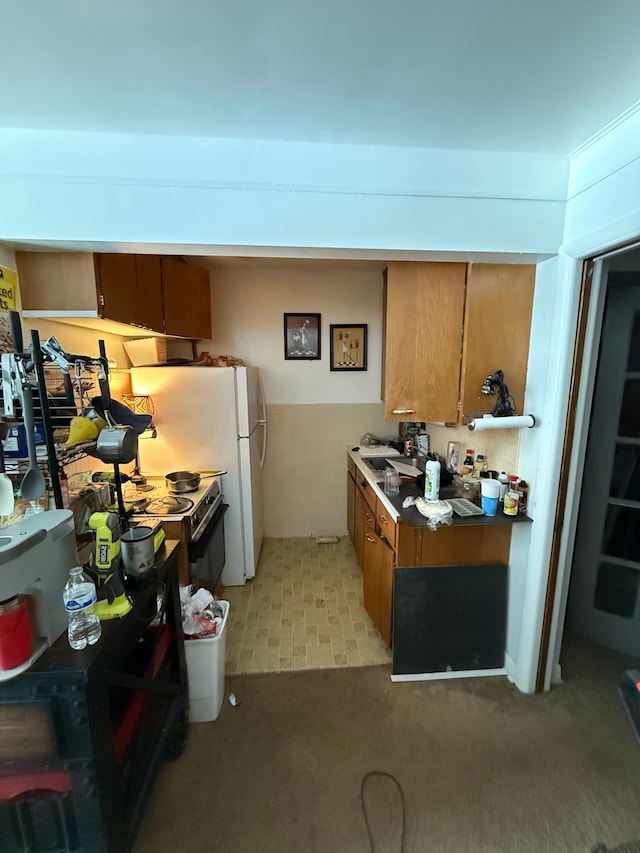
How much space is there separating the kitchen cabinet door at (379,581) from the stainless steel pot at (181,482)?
1.18 meters

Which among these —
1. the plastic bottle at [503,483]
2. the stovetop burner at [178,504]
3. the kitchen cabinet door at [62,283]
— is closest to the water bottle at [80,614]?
the stovetop burner at [178,504]

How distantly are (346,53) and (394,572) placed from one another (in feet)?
6.44

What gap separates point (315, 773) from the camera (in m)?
1.41

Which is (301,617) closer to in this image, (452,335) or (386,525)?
(386,525)

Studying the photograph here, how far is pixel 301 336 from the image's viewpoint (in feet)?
10.0

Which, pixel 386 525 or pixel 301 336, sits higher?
pixel 301 336

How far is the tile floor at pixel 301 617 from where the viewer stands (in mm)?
1964

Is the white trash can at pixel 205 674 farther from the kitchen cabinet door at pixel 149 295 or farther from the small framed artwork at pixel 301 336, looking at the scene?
the small framed artwork at pixel 301 336

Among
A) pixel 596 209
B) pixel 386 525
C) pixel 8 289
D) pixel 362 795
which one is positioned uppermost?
pixel 596 209

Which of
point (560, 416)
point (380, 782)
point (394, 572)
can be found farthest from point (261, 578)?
point (560, 416)

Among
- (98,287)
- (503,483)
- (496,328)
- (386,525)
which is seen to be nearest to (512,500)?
(503,483)

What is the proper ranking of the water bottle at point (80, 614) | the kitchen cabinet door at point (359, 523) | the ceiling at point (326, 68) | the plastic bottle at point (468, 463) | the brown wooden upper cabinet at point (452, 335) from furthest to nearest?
the kitchen cabinet door at point (359, 523)
the plastic bottle at point (468, 463)
the brown wooden upper cabinet at point (452, 335)
the water bottle at point (80, 614)
the ceiling at point (326, 68)

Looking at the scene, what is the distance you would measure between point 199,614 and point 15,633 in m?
0.92

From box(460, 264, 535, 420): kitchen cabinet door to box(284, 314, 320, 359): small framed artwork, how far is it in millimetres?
1577
